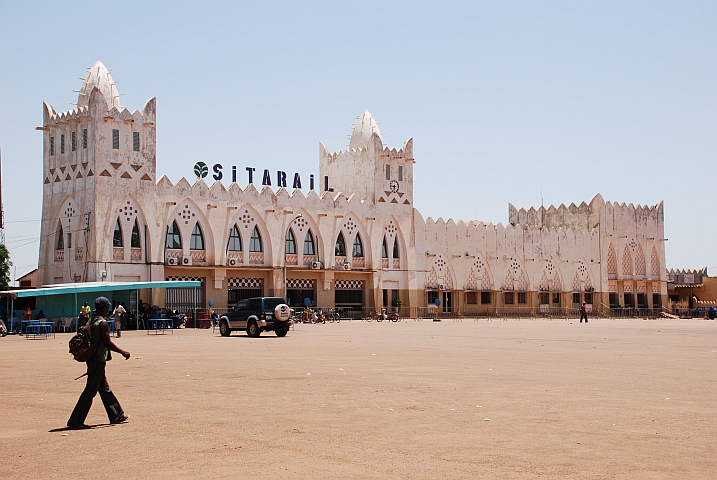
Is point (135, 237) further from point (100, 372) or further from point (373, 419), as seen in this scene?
point (373, 419)

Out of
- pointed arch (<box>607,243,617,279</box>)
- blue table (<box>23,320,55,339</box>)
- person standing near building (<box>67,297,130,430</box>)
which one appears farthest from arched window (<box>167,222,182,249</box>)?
person standing near building (<box>67,297,130,430</box>)

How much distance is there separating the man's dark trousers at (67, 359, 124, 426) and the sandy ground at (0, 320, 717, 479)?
0.19 m

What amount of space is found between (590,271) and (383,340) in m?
46.4

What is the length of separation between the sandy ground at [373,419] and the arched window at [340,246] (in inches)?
1527

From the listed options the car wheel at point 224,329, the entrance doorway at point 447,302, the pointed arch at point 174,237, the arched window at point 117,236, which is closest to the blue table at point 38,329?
the car wheel at point 224,329

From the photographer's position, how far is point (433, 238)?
65688 millimetres

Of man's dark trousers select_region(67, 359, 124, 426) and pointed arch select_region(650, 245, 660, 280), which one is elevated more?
pointed arch select_region(650, 245, 660, 280)

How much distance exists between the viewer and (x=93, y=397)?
11.1 m

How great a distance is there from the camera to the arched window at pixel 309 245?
5850 cm

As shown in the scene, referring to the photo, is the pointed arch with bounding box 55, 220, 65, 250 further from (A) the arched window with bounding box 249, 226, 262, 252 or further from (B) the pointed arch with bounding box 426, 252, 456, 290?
(B) the pointed arch with bounding box 426, 252, 456, 290

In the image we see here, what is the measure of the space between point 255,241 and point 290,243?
8.54 ft

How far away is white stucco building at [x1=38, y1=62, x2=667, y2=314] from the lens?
50.1 meters

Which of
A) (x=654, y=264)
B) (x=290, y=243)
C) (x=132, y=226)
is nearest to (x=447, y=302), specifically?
(x=290, y=243)

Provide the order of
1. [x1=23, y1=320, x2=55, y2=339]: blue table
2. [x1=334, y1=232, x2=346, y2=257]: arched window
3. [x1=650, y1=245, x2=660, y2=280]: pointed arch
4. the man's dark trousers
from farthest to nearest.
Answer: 1. [x1=650, y1=245, x2=660, y2=280]: pointed arch
2. [x1=334, y1=232, x2=346, y2=257]: arched window
3. [x1=23, y1=320, x2=55, y2=339]: blue table
4. the man's dark trousers
